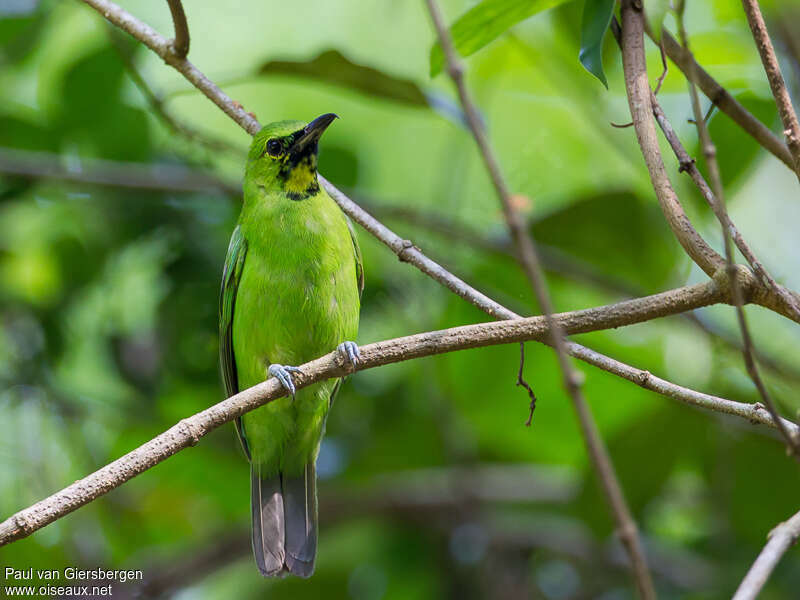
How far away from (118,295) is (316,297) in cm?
178

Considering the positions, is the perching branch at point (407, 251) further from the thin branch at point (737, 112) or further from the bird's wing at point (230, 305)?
the bird's wing at point (230, 305)

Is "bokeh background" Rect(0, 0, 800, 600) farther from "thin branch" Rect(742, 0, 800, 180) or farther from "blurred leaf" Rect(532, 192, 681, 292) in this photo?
"thin branch" Rect(742, 0, 800, 180)

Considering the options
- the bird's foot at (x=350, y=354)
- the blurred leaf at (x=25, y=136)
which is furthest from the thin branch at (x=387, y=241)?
the blurred leaf at (x=25, y=136)

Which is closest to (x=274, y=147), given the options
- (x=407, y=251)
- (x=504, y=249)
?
(x=504, y=249)

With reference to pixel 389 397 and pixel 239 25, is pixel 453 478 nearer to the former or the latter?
pixel 389 397

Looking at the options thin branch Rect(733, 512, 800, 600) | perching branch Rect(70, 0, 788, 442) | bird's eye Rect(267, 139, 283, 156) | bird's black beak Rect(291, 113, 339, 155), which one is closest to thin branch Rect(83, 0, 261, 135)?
perching branch Rect(70, 0, 788, 442)

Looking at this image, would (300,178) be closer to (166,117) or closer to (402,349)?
(166,117)

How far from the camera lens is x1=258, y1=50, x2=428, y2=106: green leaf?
3510 mm

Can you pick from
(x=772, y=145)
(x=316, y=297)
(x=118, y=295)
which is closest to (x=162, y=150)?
(x=118, y=295)

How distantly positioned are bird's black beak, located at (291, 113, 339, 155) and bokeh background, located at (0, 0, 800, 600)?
10.1 inches

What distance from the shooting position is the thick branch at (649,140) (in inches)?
80.6

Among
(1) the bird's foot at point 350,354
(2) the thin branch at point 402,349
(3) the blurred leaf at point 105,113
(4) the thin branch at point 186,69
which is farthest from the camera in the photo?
(3) the blurred leaf at point 105,113

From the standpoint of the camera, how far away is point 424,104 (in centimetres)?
362

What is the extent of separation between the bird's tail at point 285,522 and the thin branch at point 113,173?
1.30m
